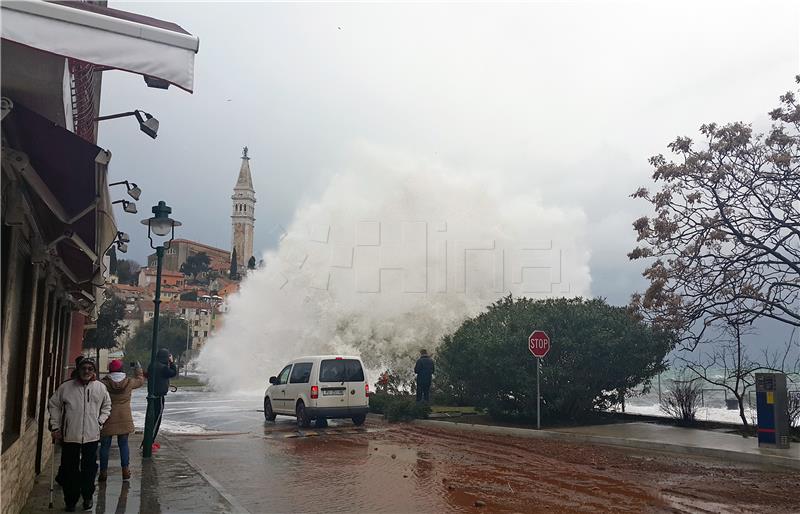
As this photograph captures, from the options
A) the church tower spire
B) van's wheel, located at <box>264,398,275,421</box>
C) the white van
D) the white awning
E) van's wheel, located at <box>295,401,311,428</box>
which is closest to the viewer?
the white awning

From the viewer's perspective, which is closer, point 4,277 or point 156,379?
point 4,277

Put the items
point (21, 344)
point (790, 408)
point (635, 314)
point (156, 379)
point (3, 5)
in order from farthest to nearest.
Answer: point (635, 314), point (790, 408), point (156, 379), point (21, 344), point (3, 5)

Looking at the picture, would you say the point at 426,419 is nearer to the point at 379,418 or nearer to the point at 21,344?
the point at 379,418

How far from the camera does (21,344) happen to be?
6.94 m

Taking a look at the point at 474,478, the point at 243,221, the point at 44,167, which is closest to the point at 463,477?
the point at 474,478

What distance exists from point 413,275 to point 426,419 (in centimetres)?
2570

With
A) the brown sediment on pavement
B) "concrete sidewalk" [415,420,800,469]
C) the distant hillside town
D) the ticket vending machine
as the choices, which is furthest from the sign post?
the distant hillside town

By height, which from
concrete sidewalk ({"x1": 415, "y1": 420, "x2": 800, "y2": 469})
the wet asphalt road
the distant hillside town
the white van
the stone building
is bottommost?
the wet asphalt road

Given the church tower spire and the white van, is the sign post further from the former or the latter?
the church tower spire

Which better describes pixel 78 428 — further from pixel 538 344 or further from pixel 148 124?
pixel 538 344

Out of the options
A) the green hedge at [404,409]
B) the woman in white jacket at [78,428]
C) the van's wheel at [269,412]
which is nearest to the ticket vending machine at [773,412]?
the green hedge at [404,409]

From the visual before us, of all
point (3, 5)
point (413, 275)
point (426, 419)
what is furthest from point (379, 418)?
point (413, 275)

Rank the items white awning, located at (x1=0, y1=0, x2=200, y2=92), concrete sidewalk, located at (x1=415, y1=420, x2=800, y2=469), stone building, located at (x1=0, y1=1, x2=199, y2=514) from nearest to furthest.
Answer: white awning, located at (x1=0, y1=0, x2=200, y2=92), stone building, located at (x1=0, y1=1, x2=199, y2=514), concrete sidewalk, located at (x1=415, y1=420, x2=800, y2=469)

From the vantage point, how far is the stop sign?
46.9 ft
